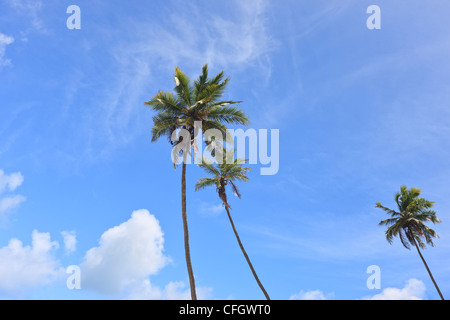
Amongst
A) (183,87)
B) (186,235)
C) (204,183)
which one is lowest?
(186,235)

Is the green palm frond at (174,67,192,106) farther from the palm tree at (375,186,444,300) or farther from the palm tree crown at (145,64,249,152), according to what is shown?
the palm tree at (375,186,444,300)

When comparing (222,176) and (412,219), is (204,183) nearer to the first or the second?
(222,176)

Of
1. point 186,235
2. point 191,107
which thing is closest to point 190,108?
point 191,107

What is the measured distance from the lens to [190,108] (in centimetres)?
2080

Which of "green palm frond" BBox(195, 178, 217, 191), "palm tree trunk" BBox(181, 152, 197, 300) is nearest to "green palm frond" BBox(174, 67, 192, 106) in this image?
"palm tree trunk" BBox(181, 152, 197, 300)

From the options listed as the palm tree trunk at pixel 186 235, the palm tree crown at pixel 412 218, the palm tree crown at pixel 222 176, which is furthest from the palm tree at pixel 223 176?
the palm tree crown at pixel 412 218

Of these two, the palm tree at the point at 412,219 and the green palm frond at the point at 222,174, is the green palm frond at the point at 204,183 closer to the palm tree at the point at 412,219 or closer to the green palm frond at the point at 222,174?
the green palm frond at the point at 222,174

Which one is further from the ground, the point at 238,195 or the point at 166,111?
the point at 166,111

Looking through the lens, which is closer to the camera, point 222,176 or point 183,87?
point 183,87

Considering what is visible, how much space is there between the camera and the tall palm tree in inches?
827

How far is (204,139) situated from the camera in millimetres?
22609
